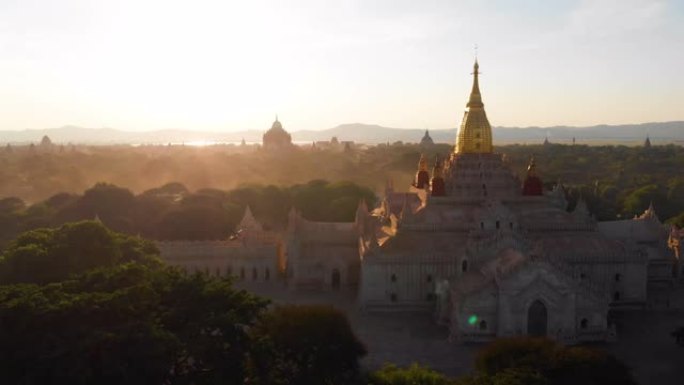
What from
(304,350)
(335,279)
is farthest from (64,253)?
(335,279)

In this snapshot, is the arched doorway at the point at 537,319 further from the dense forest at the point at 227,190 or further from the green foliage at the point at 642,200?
the green foliage at the point at 642,200

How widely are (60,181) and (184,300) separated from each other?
95807 mm

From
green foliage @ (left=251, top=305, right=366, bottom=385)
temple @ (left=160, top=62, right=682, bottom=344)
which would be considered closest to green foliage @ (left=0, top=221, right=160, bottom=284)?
green foliage @ (left=251, top=305, right=366, bottom=385)

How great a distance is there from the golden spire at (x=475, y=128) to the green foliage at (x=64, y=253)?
2582 centimetres

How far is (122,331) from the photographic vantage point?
23984 mm

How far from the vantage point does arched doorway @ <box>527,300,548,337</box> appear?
37.3 m

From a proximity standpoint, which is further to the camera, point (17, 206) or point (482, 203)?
point (17, 206)

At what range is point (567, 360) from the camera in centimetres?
2495

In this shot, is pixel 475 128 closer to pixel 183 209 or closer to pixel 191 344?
pixel 183 209

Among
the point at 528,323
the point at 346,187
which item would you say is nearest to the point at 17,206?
the point at 346,187

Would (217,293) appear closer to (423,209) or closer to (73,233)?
(73,233)

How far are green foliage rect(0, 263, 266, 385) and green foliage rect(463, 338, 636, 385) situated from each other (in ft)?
32.7

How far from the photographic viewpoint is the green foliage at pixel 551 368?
24.0 meters

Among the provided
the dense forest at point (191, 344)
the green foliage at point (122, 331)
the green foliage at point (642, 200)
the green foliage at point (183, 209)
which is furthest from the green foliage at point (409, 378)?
the green foliage at point (642, 200)
